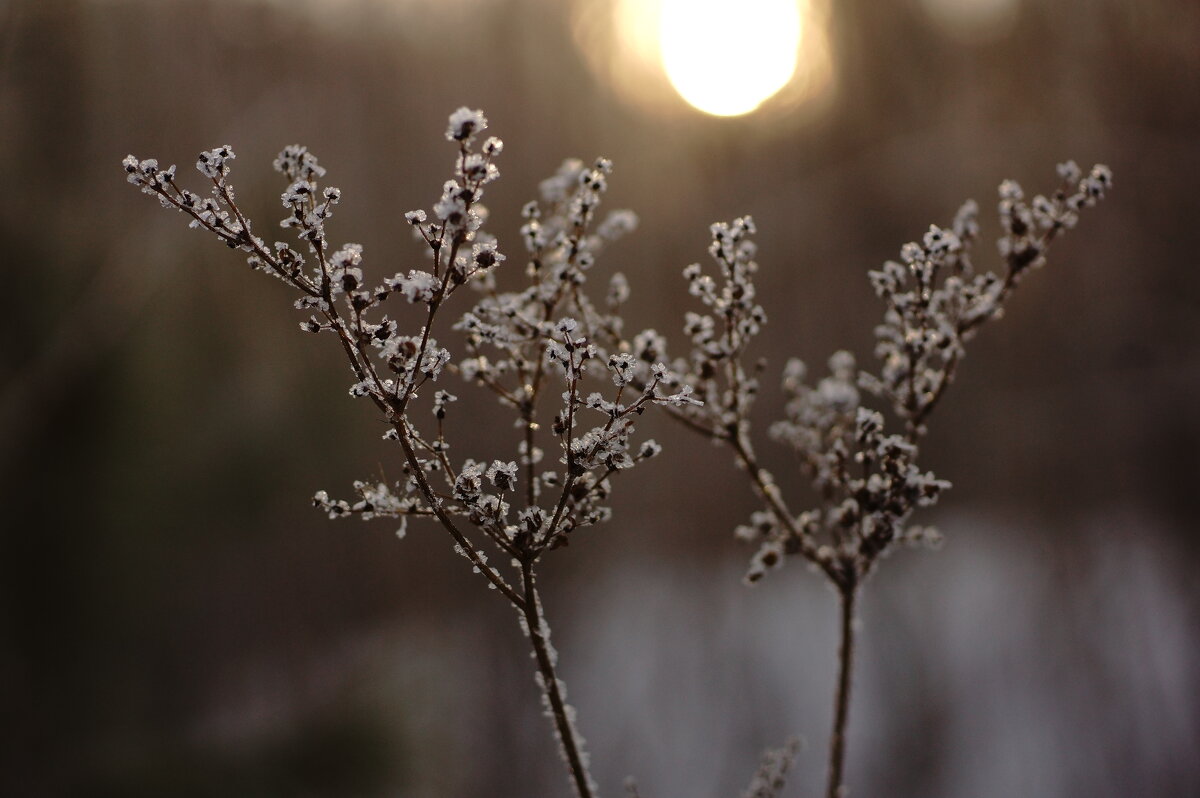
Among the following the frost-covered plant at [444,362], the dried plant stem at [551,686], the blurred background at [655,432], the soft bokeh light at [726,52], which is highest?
the soft bokeh light at [726,52]

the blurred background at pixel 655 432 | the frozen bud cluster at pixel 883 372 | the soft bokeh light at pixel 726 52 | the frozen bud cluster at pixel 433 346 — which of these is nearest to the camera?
the frozen bud cluster at pixel 433 346

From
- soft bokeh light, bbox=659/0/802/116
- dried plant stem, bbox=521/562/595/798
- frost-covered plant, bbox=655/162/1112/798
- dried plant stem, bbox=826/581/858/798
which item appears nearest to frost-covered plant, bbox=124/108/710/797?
dried plant stem, bbox=521/562/595/798

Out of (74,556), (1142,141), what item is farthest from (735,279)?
(1142,141)

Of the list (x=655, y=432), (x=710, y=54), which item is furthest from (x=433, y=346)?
(x=710, y=54)

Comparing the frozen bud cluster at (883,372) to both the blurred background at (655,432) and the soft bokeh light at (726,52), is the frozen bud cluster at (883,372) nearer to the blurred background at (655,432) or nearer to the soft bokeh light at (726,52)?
the blurred background at (655,432)

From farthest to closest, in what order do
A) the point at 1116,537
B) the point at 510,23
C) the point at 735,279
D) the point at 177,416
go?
the point at 510,23, the point at 1116,537, the point at 177,416, the point at 735,279

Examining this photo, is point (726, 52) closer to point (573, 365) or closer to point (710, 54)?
point (710, 54)

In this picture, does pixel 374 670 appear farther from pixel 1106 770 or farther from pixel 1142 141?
pixel 1142 141

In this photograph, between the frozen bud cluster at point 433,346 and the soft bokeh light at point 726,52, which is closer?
the frozen bud cluster at point 433,346

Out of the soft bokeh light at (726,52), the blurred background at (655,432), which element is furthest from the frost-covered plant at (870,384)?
the soft bokeh light at (726,52)
